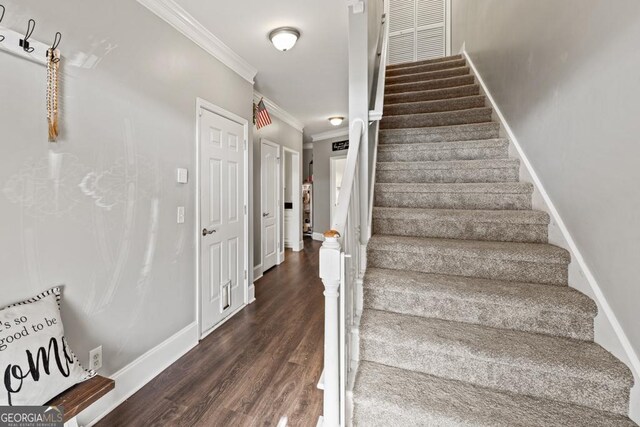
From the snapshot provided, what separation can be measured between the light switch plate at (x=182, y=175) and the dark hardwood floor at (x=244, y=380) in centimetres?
140

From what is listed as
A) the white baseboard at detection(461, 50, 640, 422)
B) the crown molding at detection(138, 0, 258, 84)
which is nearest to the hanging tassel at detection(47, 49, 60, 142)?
the crown molding at detection(138, 0, 258, 84)

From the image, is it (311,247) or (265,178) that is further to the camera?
(311,247)

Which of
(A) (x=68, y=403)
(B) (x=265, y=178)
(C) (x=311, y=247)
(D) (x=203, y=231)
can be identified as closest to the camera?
(A) (x=68, y=403)

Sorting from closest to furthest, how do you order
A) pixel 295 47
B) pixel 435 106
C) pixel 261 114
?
pixel 295 47
pixel 435 106
pixel 261 114

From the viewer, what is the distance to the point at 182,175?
2.19 meters

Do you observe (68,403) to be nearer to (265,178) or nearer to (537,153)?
(537,153)

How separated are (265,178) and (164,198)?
2.40 meters

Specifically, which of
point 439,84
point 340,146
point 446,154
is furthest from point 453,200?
point 340,146

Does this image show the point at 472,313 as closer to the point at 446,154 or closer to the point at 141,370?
the point at 446,154

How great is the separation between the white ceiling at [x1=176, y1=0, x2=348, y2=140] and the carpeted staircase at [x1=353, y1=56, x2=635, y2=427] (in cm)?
132

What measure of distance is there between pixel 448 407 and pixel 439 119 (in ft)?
8.25

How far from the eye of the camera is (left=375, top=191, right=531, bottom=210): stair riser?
75.5 inches

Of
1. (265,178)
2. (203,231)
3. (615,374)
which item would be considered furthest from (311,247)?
(615,374)

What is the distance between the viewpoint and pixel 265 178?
14.4 ft
